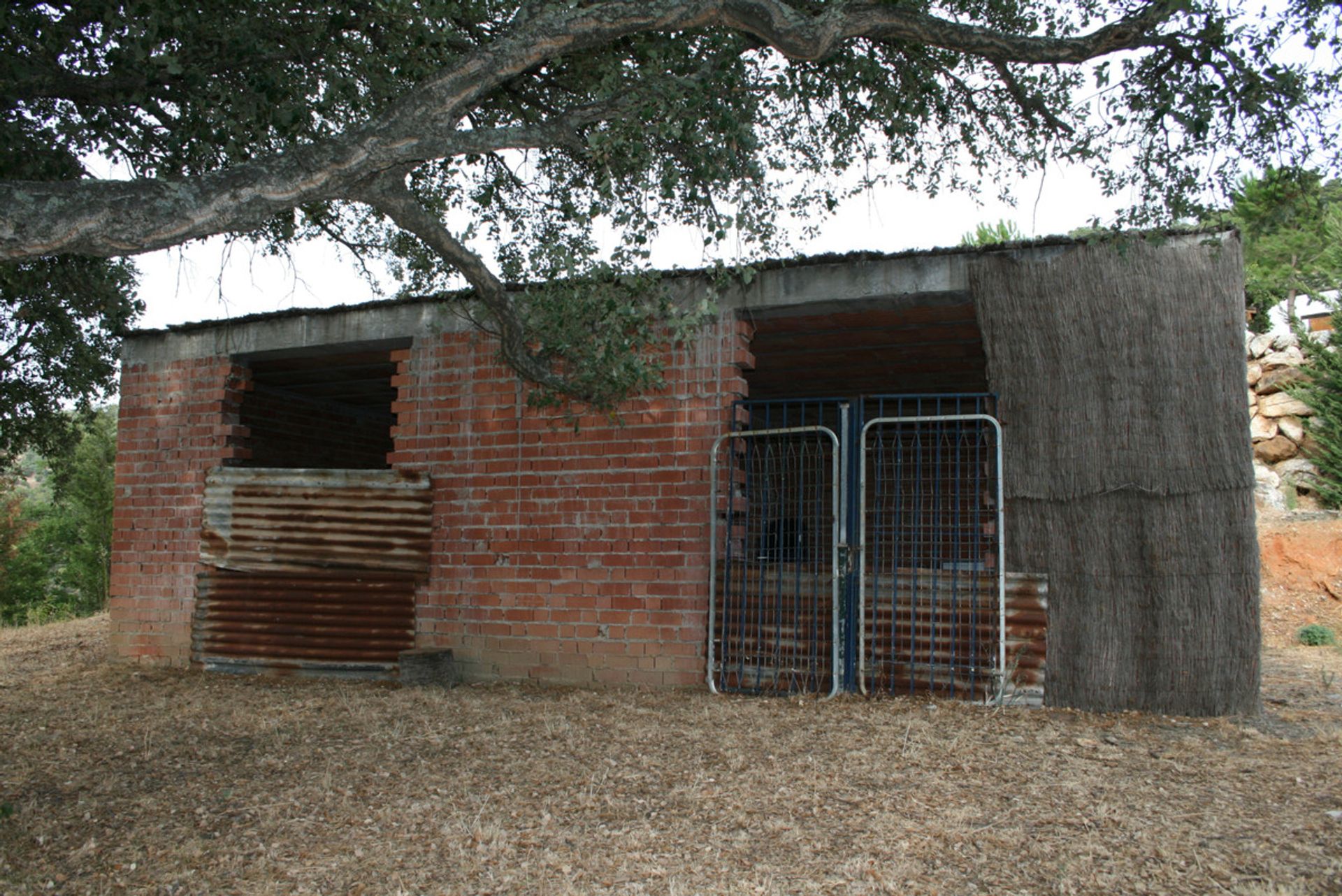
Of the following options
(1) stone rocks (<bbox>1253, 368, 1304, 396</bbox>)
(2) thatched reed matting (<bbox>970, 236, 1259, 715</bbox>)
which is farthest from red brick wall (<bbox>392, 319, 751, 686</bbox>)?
(1) stone rocks (<bbox>1253, 368, 1304, 396</bbox>)

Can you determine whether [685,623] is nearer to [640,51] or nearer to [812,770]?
[812,770]

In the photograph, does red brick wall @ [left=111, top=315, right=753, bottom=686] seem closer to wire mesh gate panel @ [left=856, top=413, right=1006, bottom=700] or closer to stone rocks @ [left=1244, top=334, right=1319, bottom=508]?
wire mesh gate panel @ [left=856, top=413, right=1006, bottom=700]

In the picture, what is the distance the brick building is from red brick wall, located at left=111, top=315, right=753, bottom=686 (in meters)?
0.02

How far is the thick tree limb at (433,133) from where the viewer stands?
3373 millimetres

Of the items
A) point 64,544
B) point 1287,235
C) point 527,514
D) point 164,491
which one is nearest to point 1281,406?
point 1287,235

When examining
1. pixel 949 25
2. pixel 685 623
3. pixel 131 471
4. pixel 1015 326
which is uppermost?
pixel 949 25

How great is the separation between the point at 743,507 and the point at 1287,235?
2318cm

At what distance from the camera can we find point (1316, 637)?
472 inches

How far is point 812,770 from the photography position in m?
4.48

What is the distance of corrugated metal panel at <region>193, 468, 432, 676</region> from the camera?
24.8 ft

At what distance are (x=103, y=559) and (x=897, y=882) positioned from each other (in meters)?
21.7

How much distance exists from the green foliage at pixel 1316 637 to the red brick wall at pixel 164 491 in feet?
41.4

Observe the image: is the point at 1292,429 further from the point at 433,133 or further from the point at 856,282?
the point at 433,133

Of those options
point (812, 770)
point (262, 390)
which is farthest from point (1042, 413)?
point (262, 390)
